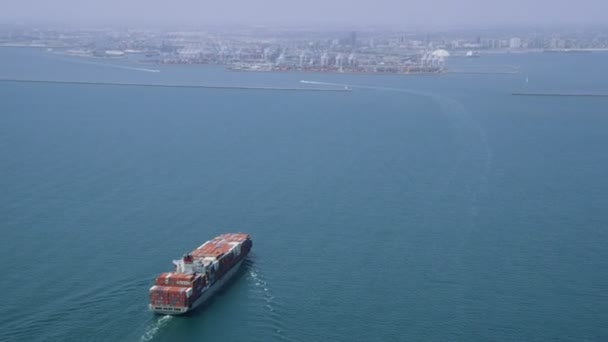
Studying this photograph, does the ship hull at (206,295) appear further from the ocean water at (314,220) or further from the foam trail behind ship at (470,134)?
the foam trail behind ship at (470,134)

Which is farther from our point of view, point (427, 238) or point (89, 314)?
point (427, 238)

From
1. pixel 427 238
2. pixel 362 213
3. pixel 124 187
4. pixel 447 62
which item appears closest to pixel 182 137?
pixel 124 187

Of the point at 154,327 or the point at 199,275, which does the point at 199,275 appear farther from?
the point at 154,327

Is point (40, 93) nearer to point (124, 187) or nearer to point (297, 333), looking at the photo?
point (124, 187)

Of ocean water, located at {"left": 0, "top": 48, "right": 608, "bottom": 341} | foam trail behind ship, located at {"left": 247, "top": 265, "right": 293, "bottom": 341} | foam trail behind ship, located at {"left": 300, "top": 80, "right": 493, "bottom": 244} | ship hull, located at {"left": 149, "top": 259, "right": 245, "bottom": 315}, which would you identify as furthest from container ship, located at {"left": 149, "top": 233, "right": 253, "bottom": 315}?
foam trail behind ship, located at {"left": 300, "top": 80, "right": 493, "bottom": 244}

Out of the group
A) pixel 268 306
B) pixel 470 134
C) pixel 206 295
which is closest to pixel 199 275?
pixel 206 295
